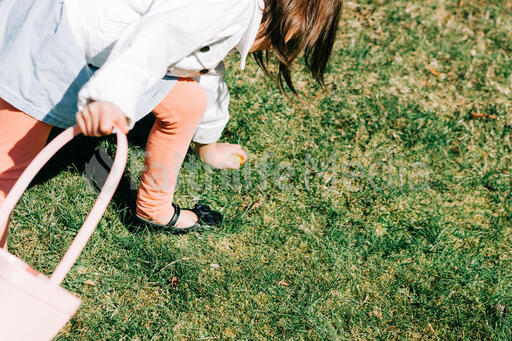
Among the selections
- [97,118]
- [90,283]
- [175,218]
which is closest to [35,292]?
[97,118]

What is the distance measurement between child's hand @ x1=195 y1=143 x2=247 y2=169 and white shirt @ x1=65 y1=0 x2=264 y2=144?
79 cm

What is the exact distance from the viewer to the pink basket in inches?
54.3

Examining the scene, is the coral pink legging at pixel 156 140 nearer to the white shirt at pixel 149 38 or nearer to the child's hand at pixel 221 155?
the white shirt at pixel 149 38

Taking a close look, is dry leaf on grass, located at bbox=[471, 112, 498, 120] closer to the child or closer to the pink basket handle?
the child

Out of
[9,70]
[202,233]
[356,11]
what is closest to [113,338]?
[202,233]

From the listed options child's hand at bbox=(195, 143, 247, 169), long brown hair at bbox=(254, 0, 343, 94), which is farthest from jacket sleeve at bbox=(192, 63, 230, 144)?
long brown hair at bbox=(254, 0, 343, 94)

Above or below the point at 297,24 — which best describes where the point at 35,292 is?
below

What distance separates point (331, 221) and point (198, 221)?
2.20 feet

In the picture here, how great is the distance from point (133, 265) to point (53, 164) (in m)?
0.68

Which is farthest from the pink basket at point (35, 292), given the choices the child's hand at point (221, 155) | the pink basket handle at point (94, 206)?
the child's hand at point (221, 155)

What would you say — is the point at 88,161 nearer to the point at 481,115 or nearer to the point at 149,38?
the point at 149,38

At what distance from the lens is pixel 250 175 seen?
2.70 meters

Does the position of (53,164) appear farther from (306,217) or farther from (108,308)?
(306,217)

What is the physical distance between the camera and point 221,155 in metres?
2.67
